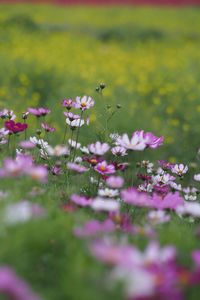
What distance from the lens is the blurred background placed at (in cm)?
479

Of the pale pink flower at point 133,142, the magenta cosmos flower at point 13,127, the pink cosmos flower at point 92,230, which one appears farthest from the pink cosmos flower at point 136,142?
the pink cosmos flower at point 92,230

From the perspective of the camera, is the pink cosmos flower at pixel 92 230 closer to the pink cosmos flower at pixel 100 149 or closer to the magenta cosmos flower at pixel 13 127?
the pink cosmos flower at pixel 100 149

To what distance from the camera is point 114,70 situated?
24.7 ft

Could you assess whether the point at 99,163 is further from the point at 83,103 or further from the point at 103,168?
the point at 83,103

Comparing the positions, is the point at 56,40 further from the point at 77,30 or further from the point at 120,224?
the point at 120,224

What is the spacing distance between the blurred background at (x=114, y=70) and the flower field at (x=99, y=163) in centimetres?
2

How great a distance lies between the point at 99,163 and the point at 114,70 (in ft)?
18.7

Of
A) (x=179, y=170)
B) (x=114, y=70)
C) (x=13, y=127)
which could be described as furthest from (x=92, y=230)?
(x=114, y=70)

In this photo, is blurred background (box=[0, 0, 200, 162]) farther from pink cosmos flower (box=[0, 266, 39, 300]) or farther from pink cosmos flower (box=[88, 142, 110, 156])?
pink cosmos flower (box=[0, 266, 39, 300])

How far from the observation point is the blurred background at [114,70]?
15.7ft

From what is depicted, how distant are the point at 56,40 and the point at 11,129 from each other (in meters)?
8.23

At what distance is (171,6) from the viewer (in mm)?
18594

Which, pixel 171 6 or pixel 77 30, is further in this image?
pixel 171 6

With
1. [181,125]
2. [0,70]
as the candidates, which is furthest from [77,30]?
[181,125]
